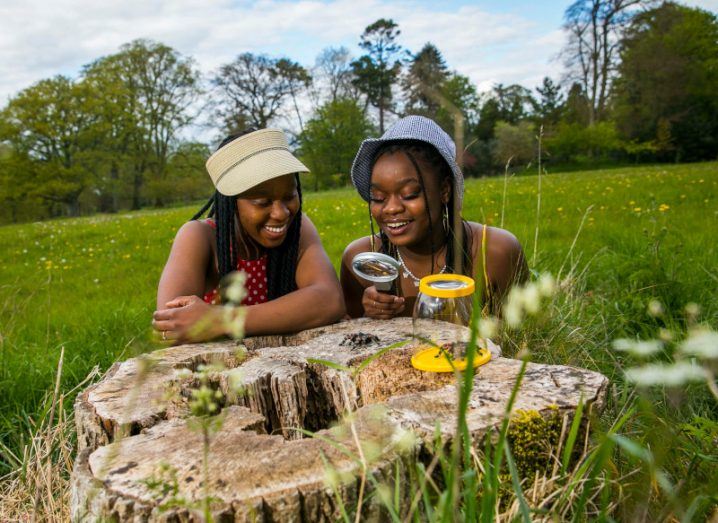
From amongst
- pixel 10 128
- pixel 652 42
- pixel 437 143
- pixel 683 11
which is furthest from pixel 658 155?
pixel 10 128

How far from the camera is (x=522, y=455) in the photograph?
55.0 inches

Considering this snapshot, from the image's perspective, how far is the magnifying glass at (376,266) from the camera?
2.26m

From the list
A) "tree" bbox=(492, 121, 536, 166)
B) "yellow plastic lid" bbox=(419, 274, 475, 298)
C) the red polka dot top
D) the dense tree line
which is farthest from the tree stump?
the dense tree line

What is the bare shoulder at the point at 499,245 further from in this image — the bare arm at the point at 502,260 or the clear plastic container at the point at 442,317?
the clear plastic container at the point at 442,317

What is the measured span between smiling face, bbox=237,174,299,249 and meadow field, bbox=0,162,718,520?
2.69ft

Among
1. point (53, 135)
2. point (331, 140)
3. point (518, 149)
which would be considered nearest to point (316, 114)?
point (331, 140)

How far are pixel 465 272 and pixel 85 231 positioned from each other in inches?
357

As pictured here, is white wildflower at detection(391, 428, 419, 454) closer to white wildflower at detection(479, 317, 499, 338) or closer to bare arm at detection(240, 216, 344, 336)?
white wildflower at detection(479, 317, 499, 338)

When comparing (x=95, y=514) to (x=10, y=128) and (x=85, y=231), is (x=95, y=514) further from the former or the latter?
(x=10, y=128)

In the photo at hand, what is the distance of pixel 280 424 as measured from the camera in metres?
1.79

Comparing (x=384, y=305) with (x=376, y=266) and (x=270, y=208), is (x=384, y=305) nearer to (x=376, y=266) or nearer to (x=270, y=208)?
(x=376, y=266)

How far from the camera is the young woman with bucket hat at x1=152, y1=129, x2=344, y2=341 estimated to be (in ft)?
7.70

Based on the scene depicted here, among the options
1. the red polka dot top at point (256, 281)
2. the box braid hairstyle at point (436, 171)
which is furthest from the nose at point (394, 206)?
the red polka dot top at point (256, 281)

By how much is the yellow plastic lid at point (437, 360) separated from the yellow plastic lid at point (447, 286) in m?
0.20
